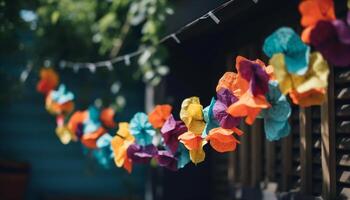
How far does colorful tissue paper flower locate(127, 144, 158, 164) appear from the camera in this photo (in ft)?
9.36

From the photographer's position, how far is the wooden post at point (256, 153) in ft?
11.8

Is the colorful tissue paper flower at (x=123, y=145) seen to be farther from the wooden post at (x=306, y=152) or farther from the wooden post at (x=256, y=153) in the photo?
the wooden post at (x=256, y=153)

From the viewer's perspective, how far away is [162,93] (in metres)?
4.57

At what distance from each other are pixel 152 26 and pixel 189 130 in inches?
73.8

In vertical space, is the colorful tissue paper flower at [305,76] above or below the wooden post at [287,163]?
above

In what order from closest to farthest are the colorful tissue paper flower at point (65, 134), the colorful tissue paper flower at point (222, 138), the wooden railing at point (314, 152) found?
the colorful tissue paper flower at point (222, 138) → the wooden railing at point (314, 152) → the colorful tissue paper flower at point (65, 134)

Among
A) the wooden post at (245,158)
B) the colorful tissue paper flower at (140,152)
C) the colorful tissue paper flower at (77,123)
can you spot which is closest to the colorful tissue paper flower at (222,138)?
the colorful tissue paper flower at (140,152)

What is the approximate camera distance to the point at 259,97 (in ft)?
5.96

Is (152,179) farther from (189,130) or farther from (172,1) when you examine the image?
(189,130)

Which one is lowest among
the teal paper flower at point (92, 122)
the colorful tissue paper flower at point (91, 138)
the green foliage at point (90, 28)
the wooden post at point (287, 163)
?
the wooden post at point (287, 163)

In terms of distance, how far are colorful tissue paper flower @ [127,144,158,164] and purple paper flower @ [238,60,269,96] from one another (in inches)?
43.0

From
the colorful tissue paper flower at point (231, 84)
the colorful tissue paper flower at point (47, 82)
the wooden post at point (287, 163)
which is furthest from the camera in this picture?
the colorful tissue paper flower at point (47, 82)

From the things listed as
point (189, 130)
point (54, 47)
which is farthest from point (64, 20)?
point (189, 130)

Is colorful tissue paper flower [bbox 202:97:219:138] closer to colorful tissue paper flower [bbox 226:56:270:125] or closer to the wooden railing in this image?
colorful tissue paper flower [bbox 226:56:270:125]
